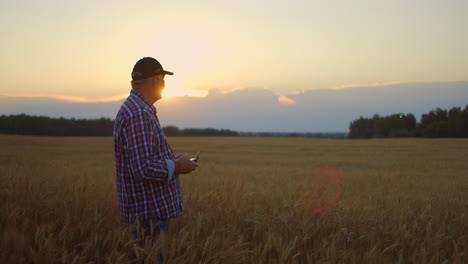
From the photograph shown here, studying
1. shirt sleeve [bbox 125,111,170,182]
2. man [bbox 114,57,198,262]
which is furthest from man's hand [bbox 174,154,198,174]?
shirt sleeve [bbox 125,111,170,182]

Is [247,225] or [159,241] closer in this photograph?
[159,241]

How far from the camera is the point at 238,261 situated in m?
2.55

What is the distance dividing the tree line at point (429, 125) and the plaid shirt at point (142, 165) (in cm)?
5166

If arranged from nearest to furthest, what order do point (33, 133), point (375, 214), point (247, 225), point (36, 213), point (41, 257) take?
1. point (41, 257)
2. point (36, 213)
3. point (247, 225)
4. point (375, 214)
5. point (33, 133)

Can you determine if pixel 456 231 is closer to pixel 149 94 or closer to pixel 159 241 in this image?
pixel 159 241

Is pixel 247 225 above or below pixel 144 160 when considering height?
below

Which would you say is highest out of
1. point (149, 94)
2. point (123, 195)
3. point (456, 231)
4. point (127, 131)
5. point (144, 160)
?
point (149, 94)

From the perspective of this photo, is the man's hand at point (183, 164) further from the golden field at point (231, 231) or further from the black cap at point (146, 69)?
the black cap at point (146, 69)

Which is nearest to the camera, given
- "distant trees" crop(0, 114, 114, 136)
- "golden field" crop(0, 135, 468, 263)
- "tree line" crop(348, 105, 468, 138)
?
"golden field" crop(0, 135, 468, 263)

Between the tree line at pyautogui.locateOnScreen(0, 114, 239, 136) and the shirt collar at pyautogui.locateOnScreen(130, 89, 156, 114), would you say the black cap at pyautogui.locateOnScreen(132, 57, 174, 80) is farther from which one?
the tree line at pyautogui.locateOnScreen(0, 114, 239, 136)

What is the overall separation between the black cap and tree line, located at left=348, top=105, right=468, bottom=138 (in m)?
51.7

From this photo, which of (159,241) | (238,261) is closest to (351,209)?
(238,261)

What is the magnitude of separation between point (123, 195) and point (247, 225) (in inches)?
74.7

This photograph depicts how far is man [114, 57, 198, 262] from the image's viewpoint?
87.8 inches
